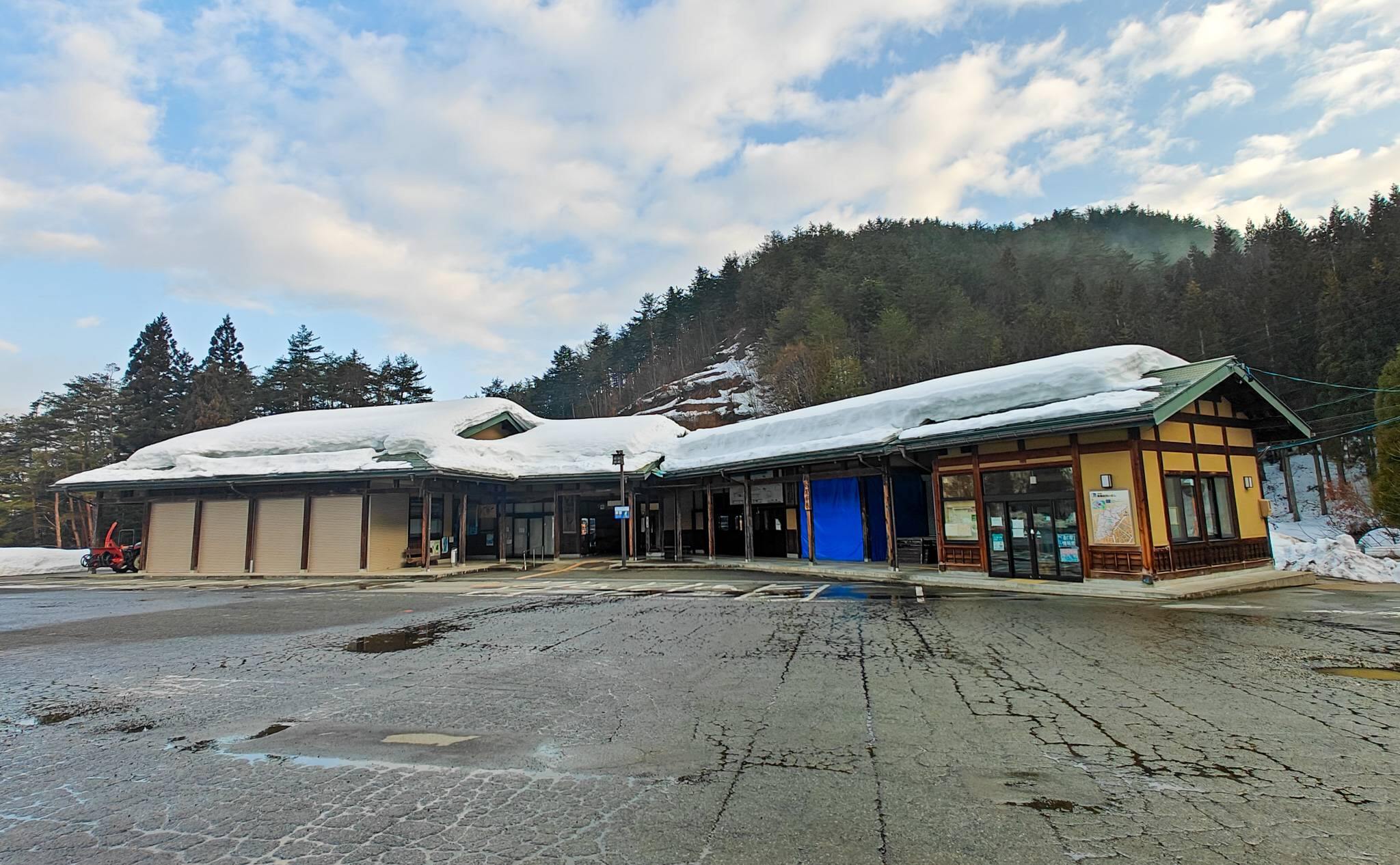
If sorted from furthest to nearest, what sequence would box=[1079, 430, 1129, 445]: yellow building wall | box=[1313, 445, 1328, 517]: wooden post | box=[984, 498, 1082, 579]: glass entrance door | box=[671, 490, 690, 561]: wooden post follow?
box=[1313, 445, 1328, 517]: wooden post
box=[671, 490, 690, 561]: wooden post
box=[984, 498, 1082, 579]: glass entrance door
box=[1079, 430, 1129, 445]: yellow building wall

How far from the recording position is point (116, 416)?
1992 inches

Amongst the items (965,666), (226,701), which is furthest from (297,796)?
(965,666)

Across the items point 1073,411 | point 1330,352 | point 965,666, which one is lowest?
point 965,666

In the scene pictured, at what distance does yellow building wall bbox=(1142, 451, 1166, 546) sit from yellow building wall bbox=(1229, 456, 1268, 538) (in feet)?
11.7

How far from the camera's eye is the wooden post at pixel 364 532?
2362 centimetres

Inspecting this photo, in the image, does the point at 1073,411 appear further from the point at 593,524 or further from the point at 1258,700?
the point at 593,524

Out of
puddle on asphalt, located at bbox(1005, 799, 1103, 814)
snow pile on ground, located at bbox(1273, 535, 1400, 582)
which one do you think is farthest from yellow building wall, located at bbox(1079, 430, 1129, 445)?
puddle on asphalt, located at bbox(1005, 799, 1103, 814)

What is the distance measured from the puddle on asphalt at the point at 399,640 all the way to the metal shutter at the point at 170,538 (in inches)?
856

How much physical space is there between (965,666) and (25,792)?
24.2ft

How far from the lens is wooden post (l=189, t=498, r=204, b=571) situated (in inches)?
1015

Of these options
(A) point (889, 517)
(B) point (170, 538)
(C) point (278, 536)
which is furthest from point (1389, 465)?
(B) point (170, 538)

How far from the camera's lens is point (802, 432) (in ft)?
76.8

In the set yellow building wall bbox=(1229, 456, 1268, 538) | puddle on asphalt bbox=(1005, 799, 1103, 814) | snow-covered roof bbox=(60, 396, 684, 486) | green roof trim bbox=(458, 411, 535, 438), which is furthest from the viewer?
green roof trim bbox=(458, 411, 535, 438)

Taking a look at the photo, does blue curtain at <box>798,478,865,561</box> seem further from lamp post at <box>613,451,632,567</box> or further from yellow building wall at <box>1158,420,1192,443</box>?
yellow building wall at <box>1158,420,1192,443</box>
